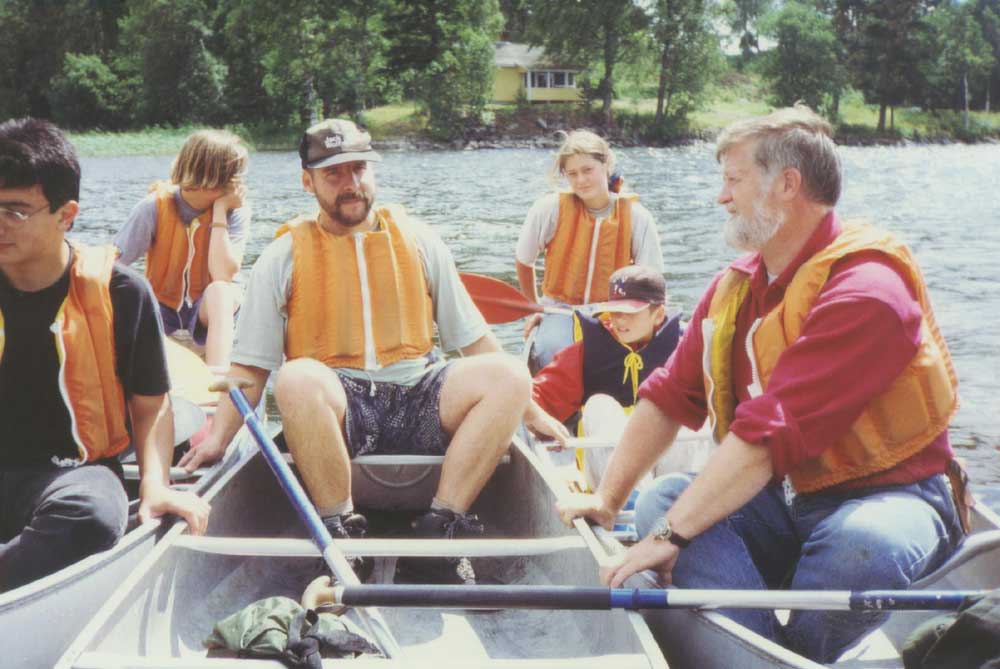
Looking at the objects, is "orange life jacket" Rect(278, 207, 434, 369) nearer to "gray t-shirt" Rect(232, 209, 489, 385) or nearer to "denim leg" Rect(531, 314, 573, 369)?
"gray t-shirt" Rect(232, 209, 489, 385)

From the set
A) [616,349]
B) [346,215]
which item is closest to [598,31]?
[616,349]

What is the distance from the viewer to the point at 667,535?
6.34 feet

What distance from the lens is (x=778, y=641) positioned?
2.01m

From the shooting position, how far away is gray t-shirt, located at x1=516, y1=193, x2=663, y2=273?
476 cm

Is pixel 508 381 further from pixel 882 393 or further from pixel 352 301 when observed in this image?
pixel 882 393

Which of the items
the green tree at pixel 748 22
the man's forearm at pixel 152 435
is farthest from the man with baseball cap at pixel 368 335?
the green tree at pixel 748 22

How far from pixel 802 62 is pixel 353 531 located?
4637 cm

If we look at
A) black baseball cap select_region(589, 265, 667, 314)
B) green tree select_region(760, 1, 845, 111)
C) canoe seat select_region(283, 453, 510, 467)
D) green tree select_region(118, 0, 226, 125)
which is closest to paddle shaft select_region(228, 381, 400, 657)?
canoe seat select_region(283, 453, 510, 467)

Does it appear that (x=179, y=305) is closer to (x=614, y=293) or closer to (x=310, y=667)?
(x=614, y=293)

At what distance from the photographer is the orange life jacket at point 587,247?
4730mm

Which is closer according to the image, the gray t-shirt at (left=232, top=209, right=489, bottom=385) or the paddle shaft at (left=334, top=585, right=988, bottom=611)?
the paddle shaft at (left=334, top=585, right=988, bottom=611)

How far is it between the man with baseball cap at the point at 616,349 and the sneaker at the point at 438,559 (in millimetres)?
749

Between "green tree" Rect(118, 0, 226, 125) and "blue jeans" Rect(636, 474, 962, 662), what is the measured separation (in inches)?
1497

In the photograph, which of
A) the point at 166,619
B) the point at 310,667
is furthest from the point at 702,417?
the point at 166,619
